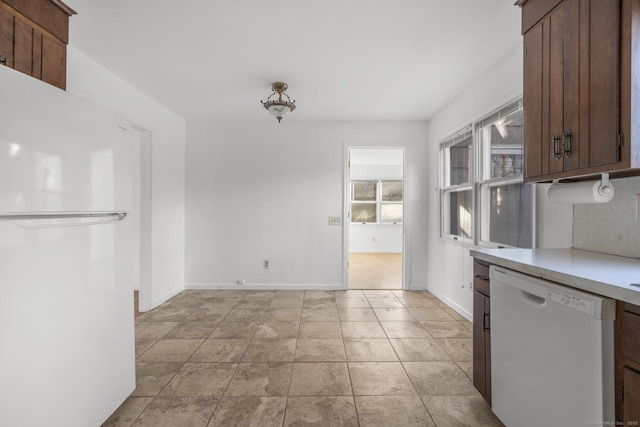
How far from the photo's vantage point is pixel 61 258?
1.27 m

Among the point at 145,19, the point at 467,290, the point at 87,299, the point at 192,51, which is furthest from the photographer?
the point at 467,290

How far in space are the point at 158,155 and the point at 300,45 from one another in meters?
2.33

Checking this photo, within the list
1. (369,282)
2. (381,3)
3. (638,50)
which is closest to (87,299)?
(381,3)

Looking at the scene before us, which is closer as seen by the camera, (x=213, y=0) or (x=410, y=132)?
(x=213, y=0)

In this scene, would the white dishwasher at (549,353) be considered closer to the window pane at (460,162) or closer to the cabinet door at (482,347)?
the cabinet door at (482,347)

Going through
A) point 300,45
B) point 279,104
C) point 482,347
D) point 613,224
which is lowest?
point 482,347

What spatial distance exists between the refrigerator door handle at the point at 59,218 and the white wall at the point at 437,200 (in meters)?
2.79

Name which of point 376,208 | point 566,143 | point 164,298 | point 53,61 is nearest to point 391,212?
point 376,208

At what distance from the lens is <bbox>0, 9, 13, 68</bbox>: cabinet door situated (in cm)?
148

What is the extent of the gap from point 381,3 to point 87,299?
7.86 ft

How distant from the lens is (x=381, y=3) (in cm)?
184

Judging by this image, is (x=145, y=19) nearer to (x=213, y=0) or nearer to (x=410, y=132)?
(x=213, y=0)

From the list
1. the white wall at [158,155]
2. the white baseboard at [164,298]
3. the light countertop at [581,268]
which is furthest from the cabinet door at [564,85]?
the white baseboard at [164,298]

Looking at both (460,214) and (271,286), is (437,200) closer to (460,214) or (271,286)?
(460,214)
